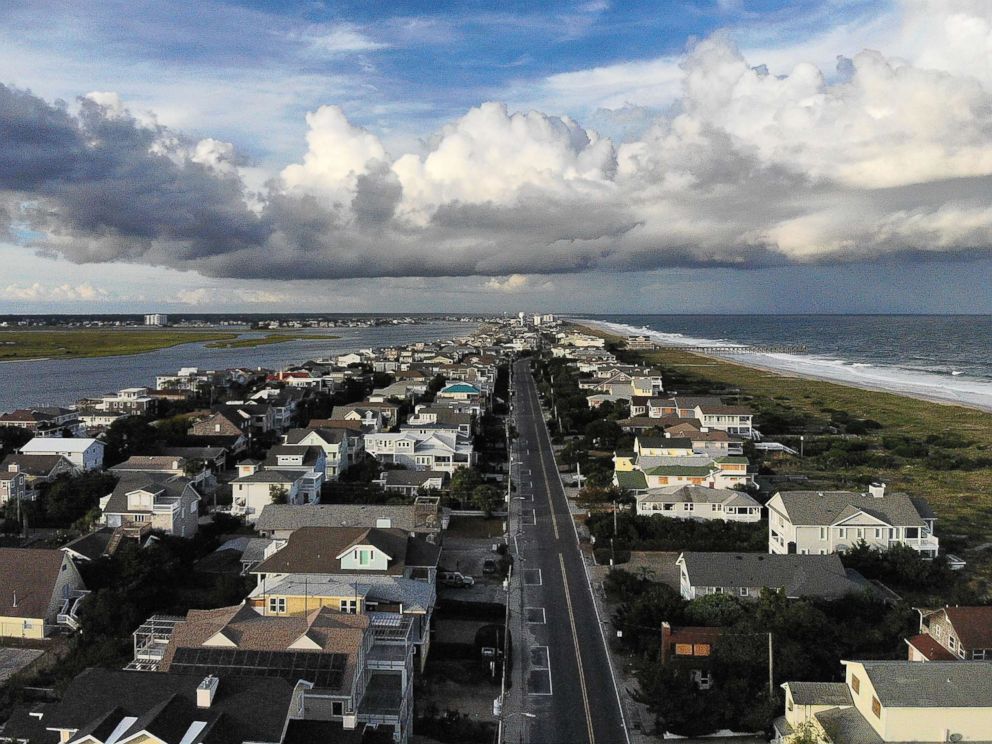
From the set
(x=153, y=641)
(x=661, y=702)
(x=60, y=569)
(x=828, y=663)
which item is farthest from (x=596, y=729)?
(x=60, y=569)

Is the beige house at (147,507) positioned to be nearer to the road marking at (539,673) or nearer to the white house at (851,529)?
the road marking at (539,673)

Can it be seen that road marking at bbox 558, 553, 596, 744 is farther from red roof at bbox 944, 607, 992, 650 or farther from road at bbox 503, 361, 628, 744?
red roof at bbox 944, 607, 992, 650

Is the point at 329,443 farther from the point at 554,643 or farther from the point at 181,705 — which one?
the point at 181,705

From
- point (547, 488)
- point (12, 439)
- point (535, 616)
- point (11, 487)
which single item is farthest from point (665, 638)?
point (12, 439)

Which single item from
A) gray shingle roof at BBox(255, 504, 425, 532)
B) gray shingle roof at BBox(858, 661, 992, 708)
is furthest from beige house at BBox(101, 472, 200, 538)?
gray shingle roof at BBox(858, 661, 992, 708)

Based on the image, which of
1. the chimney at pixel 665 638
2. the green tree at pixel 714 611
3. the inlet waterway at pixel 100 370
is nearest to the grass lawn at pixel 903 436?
the green tree at pixel 714 611

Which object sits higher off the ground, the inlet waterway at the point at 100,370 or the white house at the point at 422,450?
the white house at the point at 422,450
